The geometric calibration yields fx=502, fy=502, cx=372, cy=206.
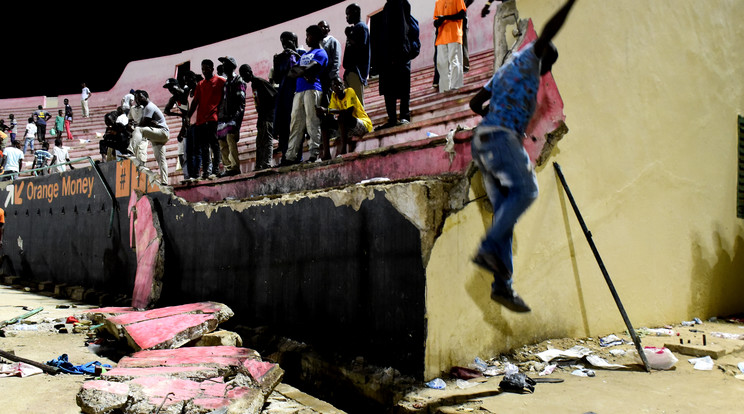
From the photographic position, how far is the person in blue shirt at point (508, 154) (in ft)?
8.04

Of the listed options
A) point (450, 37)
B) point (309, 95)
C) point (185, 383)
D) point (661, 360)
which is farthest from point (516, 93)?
point (450, 37)

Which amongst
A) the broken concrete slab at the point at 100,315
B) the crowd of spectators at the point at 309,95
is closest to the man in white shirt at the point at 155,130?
the crowd of spectators at the point at 309,95

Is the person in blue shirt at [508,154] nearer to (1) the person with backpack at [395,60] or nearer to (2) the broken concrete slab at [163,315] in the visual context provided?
(2) the broken concrete slab at [163,315]

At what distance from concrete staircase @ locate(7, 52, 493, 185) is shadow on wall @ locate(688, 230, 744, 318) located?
9.01 feet

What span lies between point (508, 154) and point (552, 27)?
623 millimetres

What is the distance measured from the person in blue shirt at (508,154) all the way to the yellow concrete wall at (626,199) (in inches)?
19.9

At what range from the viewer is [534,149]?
3.47 metres

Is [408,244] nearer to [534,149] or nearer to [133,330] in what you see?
[534,149]

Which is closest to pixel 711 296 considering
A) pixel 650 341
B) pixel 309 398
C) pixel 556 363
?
pixel 650 341

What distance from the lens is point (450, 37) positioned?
246 inches

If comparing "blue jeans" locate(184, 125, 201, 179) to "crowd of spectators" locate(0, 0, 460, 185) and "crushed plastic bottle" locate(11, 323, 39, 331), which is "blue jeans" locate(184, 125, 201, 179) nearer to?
"crowd of spectators" locate(0, 0, 460, 185)

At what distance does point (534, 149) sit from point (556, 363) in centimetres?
143

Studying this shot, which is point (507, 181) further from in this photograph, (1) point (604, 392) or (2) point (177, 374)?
(2) point (177, 374)

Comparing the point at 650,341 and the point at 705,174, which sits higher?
the point at 705,174
